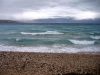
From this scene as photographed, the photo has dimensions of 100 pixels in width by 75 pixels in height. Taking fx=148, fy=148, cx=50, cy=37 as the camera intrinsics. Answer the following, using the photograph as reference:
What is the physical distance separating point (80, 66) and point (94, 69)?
525mm

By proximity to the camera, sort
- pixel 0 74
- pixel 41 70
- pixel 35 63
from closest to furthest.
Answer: pixel 0 74 < pixel 41 70 < pixel 35 63

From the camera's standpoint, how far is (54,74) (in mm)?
4316

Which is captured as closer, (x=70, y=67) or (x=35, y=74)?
(x=35, y=74)

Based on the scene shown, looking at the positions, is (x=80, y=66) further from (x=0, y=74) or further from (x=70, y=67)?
(x=0, y=74)

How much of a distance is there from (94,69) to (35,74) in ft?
6.26

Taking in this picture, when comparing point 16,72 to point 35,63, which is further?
point 35,63

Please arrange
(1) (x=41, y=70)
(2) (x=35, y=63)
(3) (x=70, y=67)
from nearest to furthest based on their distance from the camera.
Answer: (1) (x=41, y=70)
(3) (x=70, y=67)
(2) (x=35, y=63)

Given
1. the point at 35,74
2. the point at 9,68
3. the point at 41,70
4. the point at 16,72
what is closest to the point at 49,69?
the point at 41,70

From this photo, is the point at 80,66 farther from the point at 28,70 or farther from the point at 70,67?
the point at 28,70

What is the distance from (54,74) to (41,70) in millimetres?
494

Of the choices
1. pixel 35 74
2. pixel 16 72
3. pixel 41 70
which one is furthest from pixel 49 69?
pixel 16 72

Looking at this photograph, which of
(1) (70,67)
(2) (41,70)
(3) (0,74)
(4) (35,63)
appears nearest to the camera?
(3) (0,74)

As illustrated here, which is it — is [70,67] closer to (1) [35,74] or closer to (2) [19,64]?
(1) [35,74]

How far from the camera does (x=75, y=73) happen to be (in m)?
4.35
